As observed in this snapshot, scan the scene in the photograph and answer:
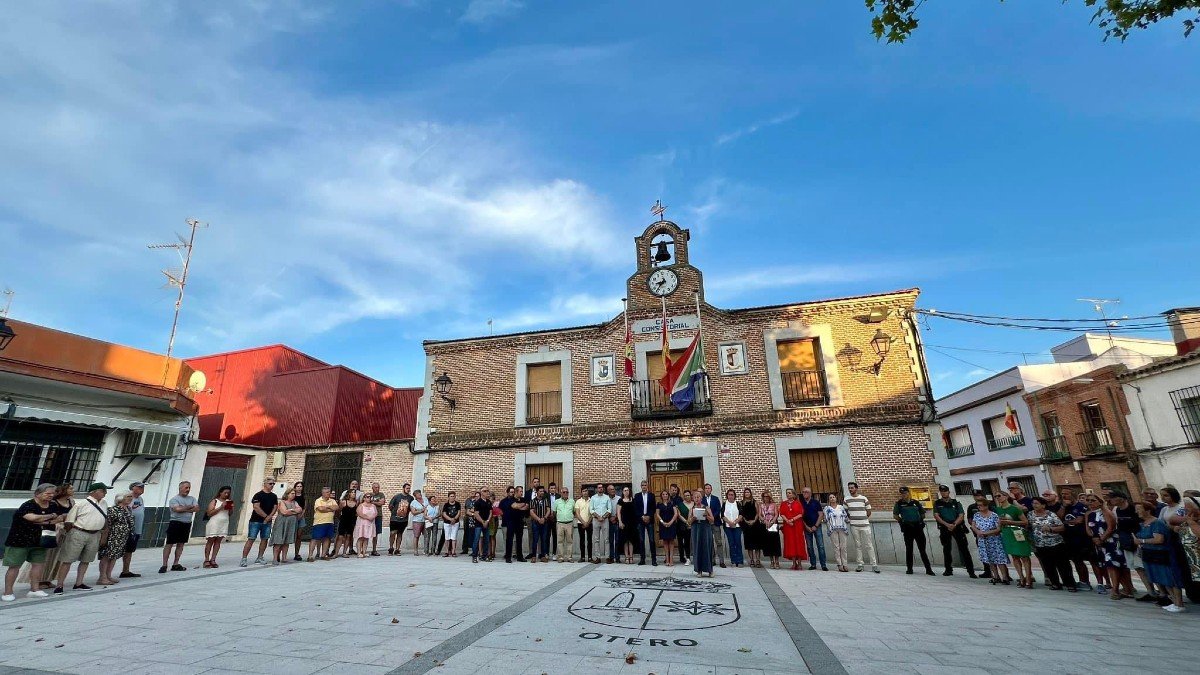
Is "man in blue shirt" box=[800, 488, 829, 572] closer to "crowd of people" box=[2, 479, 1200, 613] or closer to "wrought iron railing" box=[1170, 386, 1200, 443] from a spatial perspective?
"crowd of people" box=[2, 479, 1200, 613]

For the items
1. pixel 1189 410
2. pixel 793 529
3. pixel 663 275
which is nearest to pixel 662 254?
pixel 663 275

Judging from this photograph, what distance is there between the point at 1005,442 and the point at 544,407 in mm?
22702

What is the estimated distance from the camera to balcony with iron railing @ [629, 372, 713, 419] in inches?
545

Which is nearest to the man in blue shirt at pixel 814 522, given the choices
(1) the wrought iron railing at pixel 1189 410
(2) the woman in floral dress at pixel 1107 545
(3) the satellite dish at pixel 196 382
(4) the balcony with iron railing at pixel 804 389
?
(4) the balcony with iron railing at pixel 804 389

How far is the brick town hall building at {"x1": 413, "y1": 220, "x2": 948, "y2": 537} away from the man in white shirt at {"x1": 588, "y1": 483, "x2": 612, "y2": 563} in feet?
7.03

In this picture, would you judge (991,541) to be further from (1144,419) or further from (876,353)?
(1144,419)

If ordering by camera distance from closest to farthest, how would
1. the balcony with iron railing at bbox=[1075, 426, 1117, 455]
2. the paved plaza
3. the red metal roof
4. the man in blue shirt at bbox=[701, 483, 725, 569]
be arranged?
1. the paved plaza
2. the man in blue shirt at bbox=[701, 483, 725, 569]
3. the balcony with iron railing at bbox=[1075, 426, 1117, 455]
4. the red metal roof

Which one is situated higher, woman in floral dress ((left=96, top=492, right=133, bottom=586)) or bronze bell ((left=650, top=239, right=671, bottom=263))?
bronze bell ((left=650, top=239, right=671, bottom=263))

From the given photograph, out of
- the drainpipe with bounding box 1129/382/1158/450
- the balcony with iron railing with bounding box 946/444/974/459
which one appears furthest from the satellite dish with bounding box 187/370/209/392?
the balcony with iron railing with bounding box 946/444/974/459

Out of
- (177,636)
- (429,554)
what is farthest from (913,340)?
(177,636)

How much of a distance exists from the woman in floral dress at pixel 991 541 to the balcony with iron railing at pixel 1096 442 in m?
14.4

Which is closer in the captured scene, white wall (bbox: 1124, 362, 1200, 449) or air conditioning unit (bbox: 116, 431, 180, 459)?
air conditioning unit (bbox: 116, 431, 180, 459)

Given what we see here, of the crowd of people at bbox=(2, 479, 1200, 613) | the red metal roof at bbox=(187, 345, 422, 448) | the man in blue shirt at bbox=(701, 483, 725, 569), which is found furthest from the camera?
the red metal roof at bbox=(187, 345, 422, 448)

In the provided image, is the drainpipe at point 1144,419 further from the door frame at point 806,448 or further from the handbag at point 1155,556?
the handbag at point 1155,556
